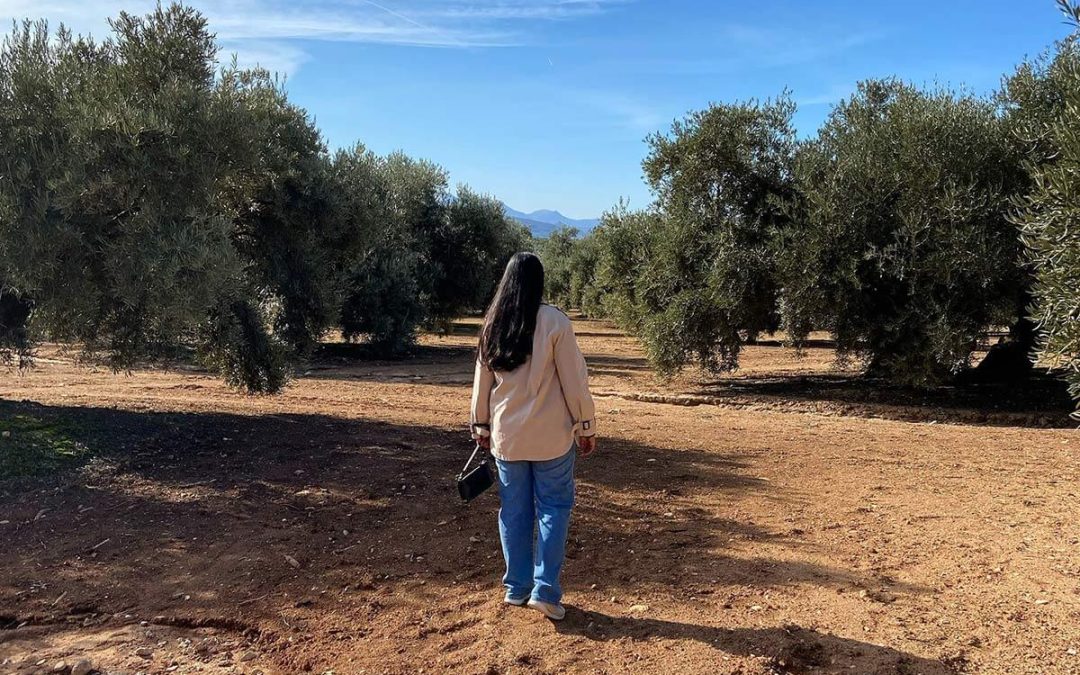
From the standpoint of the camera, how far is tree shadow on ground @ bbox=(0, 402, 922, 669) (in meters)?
4.34

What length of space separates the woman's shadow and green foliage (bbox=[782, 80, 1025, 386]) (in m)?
9.70

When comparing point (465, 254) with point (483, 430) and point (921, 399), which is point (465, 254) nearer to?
point (921, 399)

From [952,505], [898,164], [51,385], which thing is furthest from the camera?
[51,385]

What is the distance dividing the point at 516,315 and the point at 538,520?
3.66 feet

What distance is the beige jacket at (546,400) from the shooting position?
152 inches

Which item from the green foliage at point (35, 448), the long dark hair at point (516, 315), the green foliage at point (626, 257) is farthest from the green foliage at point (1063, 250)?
the green foliage at point (626, 257)

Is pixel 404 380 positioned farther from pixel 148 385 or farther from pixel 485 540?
pixel 485 540

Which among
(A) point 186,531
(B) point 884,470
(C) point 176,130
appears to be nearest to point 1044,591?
(B) point 884,470

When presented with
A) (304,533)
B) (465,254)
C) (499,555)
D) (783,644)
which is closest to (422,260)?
(465,254)

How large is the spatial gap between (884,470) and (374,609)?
18.5 feet

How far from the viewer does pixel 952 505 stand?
620cm

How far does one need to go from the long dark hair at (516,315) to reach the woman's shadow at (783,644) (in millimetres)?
1433

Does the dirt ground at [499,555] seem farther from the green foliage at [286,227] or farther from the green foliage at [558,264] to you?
the green foliage at [558,264]

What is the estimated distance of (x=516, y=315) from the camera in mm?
3875
